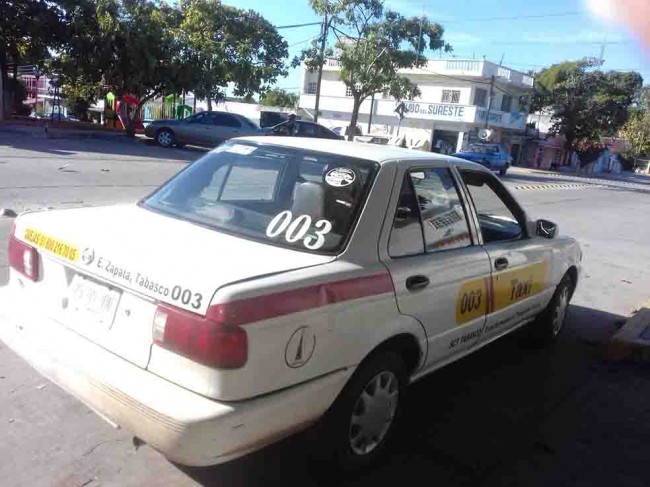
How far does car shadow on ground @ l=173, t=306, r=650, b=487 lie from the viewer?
119 inches

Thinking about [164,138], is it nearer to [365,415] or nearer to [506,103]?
[365,415]

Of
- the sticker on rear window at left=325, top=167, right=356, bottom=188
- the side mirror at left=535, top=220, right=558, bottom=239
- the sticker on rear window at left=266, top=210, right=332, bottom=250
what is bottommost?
the side mirror at left=535, top=220, right=558, bottom=239

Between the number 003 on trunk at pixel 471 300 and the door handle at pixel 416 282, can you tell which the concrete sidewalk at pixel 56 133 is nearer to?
the number 003 on trunk at pixel 471 300

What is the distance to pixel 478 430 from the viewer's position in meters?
3.64

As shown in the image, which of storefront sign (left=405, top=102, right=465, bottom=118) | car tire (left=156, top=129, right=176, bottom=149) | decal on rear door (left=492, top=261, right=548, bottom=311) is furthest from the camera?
storefront sign (left=405, top=102, right=465, bottom=118)

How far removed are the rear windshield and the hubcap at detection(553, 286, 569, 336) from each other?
2777 mm

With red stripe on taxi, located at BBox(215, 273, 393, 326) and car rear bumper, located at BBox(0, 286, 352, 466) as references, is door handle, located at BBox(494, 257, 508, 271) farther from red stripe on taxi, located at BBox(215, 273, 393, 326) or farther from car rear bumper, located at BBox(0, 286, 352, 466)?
car rear bumper, located at BBox(0, 286, 352, 466)

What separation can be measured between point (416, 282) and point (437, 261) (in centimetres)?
27

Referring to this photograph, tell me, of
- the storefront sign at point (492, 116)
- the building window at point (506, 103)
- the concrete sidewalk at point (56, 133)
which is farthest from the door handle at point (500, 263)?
the building window at point (506, 103)

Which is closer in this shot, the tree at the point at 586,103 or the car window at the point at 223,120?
the car window at the point at 223,120

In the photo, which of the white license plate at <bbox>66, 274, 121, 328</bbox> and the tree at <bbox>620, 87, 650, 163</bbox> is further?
the tree at <bbox>620, 87, 650, 163</bbox>

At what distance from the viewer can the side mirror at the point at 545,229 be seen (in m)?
4.55

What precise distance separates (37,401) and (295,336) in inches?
73.8

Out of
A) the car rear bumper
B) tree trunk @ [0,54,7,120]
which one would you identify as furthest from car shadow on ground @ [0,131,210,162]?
the car rear bumper
